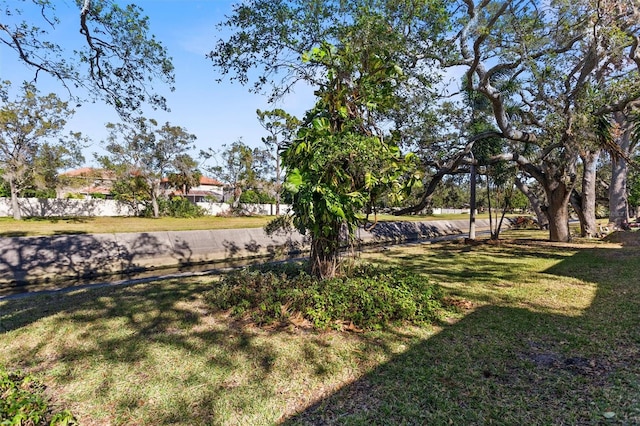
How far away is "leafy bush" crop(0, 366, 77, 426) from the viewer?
226 centimetres

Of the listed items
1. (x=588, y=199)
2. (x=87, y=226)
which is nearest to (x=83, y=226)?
(x=87, y=226)

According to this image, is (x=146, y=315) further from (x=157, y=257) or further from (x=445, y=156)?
(x=445, y=156)

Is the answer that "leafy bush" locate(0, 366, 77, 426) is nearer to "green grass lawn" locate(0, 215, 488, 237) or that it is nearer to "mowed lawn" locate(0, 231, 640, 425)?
"mowed lawn" locate(0, 231, 640, 425)

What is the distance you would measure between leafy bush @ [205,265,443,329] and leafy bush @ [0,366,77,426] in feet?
6.77

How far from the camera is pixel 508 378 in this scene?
2.90m

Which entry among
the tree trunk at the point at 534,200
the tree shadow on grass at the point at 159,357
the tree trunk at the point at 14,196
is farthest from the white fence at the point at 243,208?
the tree shadow on grass at the point at 159,357

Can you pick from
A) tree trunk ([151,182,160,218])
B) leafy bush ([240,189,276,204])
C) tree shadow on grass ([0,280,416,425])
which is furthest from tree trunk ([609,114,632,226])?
tree trunk ([151,182,160,218])

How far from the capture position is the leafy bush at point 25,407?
2258 millimetres

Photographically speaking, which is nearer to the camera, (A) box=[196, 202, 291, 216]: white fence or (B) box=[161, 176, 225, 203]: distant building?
(A) box=[196, 202, 291, 216]: white fence

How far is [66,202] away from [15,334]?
921 inches

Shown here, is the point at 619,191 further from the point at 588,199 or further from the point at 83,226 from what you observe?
the point at 83,226

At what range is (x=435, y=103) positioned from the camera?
10352 millimetres

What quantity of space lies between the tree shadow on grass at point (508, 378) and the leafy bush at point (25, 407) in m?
1.49

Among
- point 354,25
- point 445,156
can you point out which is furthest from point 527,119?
point 354,25
